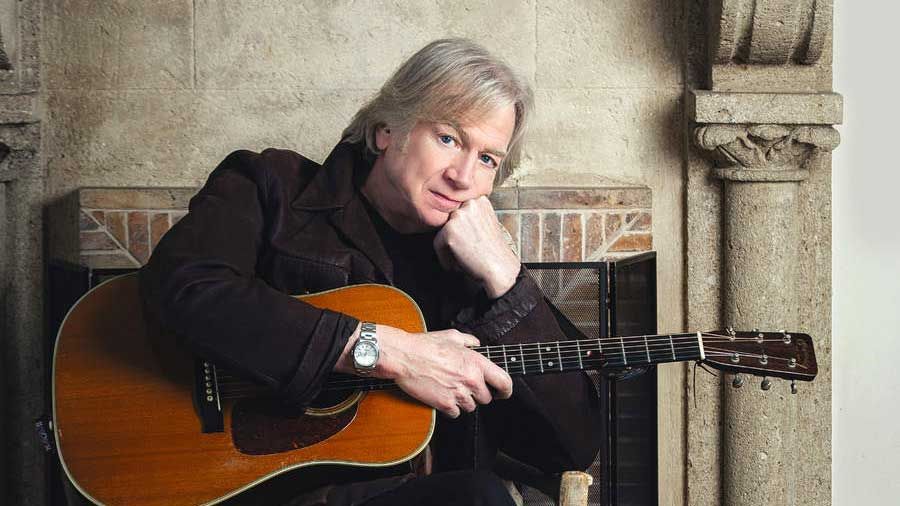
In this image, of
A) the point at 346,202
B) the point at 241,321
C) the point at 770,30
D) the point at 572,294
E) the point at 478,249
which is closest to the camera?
the point at 241,321

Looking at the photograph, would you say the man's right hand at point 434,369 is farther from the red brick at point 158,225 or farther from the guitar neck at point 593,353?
the red brick at point 158,225

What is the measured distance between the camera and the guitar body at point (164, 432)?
2023 mm

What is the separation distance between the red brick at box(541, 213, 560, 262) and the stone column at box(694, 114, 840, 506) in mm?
446

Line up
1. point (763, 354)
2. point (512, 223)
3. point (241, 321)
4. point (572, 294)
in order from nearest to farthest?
point (241, 321)
point (763, 354)
point (572, 294)
point (512, 223)

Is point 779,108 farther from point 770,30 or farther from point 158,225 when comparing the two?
point 158,225

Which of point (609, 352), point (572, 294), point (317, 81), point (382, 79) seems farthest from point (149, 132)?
point (609, 352)

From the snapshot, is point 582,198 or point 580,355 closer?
point 580,355

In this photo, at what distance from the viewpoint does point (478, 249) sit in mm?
2193

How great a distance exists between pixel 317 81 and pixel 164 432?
1.22m

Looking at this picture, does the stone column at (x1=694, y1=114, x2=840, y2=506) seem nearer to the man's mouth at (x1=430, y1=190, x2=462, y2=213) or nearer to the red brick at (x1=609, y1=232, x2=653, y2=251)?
the red brick at (x1=609, y1=232, x2=653, y2=251)

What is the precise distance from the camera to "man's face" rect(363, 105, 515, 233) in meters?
2.22

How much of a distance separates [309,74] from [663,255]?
44.1 inches

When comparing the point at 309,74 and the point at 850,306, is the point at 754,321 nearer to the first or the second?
the point at 850,306

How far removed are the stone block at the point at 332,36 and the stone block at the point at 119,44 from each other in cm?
5
